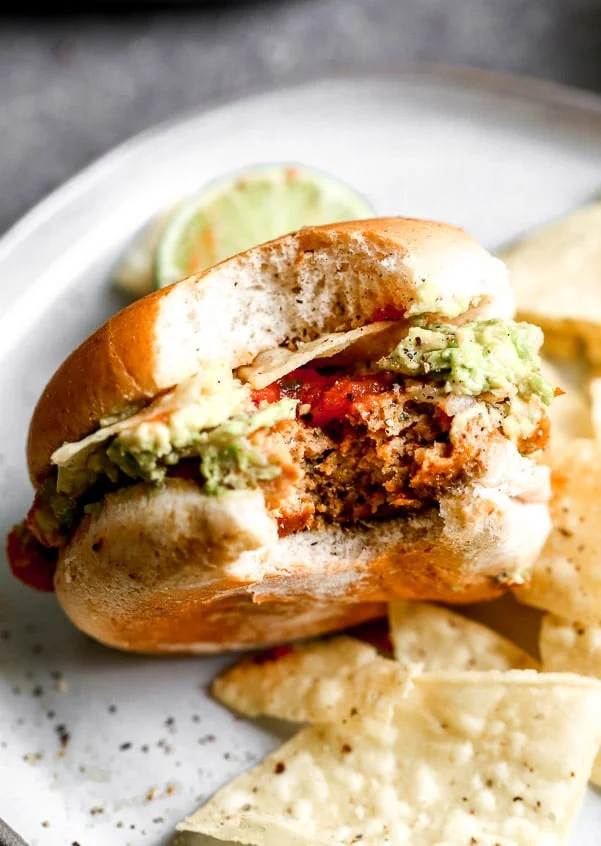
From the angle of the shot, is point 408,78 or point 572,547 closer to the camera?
point 572,547

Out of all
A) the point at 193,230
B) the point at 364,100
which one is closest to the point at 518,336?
the point at 193,230

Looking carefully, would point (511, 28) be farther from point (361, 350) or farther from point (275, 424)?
point (275, 424)

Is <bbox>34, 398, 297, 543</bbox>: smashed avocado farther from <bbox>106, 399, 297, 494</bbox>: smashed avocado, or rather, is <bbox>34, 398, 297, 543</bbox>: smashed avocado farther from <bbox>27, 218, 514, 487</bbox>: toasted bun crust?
<bbox>27, 218, 514, 487</bbox>: toasted bun crust

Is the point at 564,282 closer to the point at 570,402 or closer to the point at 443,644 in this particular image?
the point at 570,402

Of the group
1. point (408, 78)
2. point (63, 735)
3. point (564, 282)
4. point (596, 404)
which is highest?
point (408, 78)

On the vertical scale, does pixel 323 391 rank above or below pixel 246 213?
below

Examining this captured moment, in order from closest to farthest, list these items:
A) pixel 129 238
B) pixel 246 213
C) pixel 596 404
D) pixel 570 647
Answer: pixel 570 647, pixel 596 404, pixel 246 213, pixel 129 238

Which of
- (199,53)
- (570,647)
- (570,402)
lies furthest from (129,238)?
(570,647)

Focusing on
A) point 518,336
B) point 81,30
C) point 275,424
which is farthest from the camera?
point 81,30

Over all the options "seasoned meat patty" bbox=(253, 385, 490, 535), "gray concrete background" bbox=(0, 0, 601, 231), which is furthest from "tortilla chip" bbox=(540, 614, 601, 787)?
"gray concrete background" bbox=(0, 0, 601, 231)
